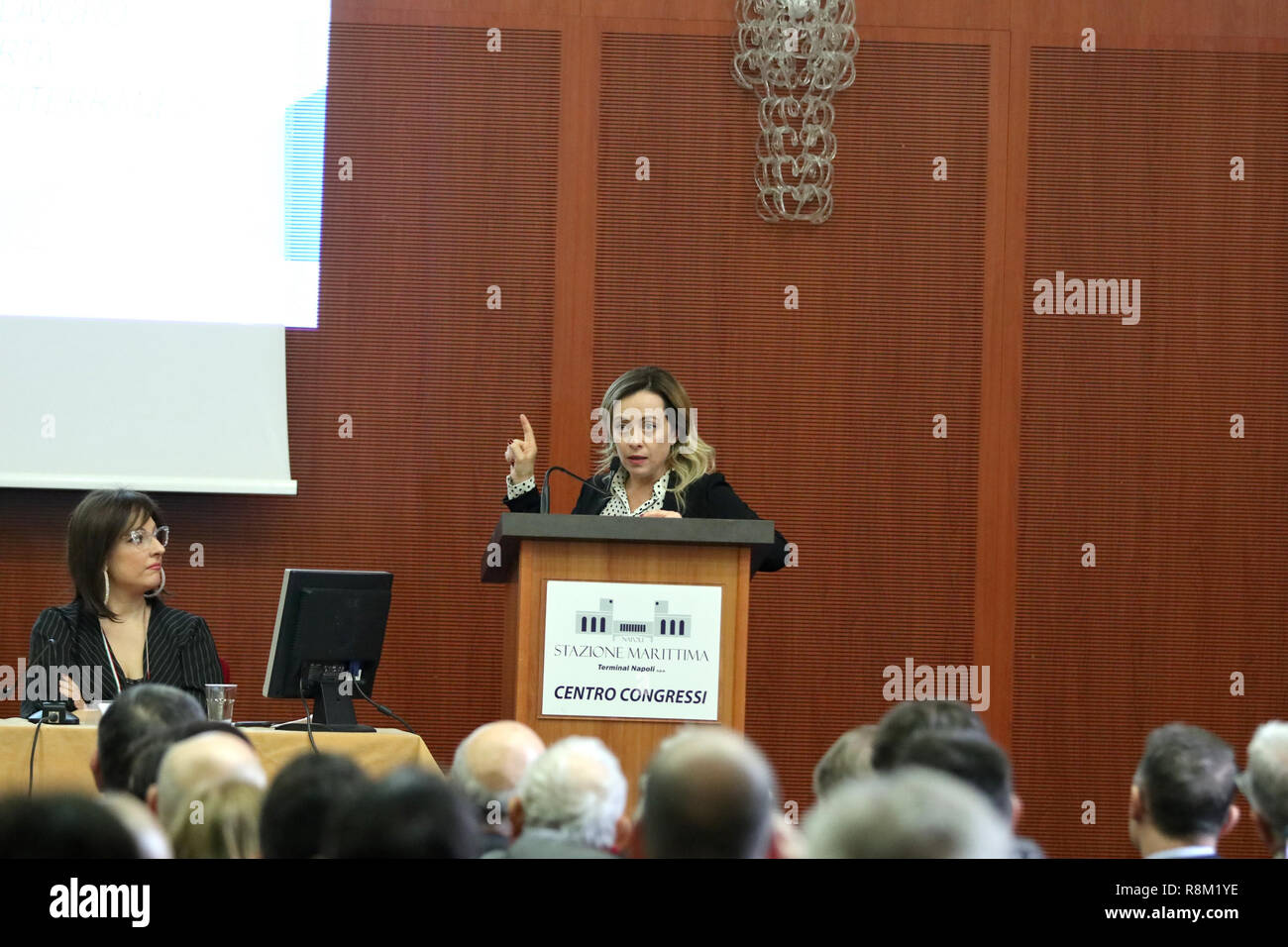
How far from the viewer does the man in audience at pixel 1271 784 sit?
2.26 m

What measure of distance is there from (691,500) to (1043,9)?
265cm

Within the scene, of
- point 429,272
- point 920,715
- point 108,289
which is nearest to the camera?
point 920,715

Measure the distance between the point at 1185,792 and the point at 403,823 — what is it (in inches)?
52.2

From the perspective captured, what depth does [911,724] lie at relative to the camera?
2.19 m

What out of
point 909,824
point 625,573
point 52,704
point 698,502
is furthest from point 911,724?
point 52,704

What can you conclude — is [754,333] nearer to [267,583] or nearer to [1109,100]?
[1109,100]

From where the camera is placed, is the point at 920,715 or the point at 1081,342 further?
the point at 1081,342

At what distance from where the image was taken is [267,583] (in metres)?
5.16

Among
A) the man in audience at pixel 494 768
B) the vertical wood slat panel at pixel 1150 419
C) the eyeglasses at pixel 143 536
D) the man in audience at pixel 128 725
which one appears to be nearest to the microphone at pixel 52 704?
the eyeglasses at pixel 143 536

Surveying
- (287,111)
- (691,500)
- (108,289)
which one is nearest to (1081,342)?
(691,500)

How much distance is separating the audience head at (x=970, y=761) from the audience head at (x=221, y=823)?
0.84 metres

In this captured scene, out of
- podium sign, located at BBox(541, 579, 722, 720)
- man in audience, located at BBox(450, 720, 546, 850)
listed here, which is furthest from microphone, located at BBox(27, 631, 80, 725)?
man in audience, located at BBox(450, 720, 546, 850)

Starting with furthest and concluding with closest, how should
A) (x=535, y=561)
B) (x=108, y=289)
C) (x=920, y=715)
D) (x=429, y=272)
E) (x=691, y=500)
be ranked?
(x=429, y=272) → (x=108, y=289) → (x=691, y=500) → (x=535, y=561) → (x=920, y=715)

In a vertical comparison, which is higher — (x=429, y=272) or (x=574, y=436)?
(x=429, y=272)
